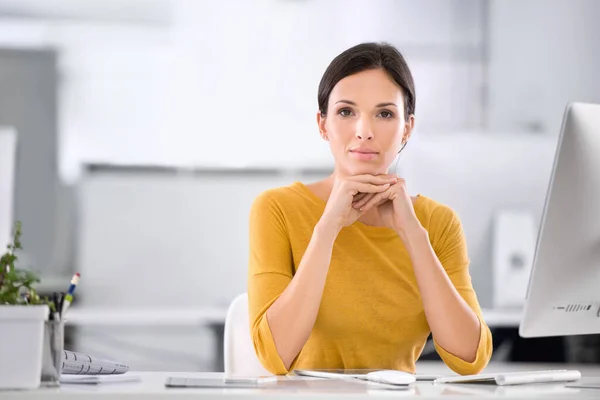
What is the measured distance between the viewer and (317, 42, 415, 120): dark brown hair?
1.73 m

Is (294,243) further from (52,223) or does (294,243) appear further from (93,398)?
(52,223)

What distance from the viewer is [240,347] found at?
5.61ft

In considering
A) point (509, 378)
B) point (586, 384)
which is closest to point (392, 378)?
point (509, 378)

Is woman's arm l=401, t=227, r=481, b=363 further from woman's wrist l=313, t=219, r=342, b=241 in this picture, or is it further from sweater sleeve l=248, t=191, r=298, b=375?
sweater sleeve l=248, t=191, r=298, b=375

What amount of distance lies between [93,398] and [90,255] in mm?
3053

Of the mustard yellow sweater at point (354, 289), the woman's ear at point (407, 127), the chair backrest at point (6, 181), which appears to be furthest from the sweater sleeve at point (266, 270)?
the chair backrest at point (6, 181)

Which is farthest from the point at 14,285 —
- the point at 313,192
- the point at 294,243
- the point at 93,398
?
the point at 313,192

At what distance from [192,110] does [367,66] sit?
2679 millimetres

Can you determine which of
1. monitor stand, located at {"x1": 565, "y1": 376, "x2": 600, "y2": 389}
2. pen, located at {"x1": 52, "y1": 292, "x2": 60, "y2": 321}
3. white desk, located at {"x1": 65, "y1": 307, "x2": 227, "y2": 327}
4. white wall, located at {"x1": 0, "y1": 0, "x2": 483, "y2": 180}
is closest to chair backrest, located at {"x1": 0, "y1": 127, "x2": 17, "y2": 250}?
white desk, located at {"x1": 65, "y1": 307, "x2": 227, "y2": 327}

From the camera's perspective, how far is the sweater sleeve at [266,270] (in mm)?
1526

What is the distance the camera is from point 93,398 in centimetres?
97

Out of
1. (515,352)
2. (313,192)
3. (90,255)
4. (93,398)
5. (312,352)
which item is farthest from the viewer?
(90,255)

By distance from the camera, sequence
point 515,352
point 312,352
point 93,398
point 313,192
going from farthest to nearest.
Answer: point 515,352
point 313,192
point 312,352
point 93,398

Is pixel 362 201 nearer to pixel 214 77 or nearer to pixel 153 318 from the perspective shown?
pixel 153 318
